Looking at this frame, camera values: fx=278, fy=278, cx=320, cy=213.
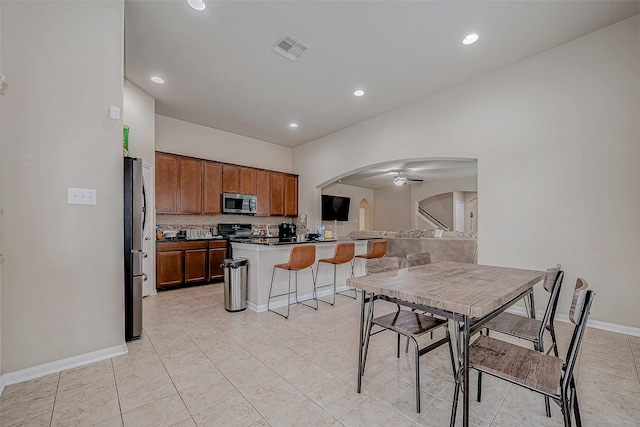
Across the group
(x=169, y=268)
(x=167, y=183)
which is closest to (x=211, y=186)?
(x=167, y=183)

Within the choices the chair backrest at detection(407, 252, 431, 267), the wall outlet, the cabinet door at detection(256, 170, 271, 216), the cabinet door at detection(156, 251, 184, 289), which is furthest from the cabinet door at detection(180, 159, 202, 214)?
the chair backrest at detection(407, 252, 431, 267)

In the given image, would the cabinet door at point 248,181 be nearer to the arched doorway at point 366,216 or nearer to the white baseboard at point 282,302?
the white baseboard at point 282,302

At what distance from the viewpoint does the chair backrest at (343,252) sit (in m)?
4.17

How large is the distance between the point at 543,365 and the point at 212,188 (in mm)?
5595

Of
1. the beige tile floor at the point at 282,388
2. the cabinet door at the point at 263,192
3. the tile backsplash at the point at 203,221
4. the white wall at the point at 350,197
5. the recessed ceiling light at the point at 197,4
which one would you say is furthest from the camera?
the white wall at the point at 350,197

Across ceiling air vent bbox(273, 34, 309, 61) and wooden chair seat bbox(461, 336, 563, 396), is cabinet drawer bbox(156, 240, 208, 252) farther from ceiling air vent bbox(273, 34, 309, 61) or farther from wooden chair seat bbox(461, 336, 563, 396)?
wooden chair seat bbox(461, 336, 563, 396)

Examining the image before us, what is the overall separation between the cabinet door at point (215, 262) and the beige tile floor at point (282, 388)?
7.59 feet

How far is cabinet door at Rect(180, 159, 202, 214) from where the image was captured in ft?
17.3

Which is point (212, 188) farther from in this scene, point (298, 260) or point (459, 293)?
point (459, 293)

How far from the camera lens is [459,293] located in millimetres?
1624

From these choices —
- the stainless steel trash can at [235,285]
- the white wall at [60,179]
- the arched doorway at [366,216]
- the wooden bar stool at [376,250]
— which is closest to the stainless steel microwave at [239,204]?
the stainless steel trash can at [235,285]

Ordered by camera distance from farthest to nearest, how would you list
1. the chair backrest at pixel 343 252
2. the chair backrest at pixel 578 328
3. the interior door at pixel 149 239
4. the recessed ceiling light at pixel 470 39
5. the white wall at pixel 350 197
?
the white wall at pixel 350 197, the interior door at pixel 149 239, the chair backrest at pixel 343 252, the recessed ceiling light at pixel 470 39, the chair backrest at pixel 578 328

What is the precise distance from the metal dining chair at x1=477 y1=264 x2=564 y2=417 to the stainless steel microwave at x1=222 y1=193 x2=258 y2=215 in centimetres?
510

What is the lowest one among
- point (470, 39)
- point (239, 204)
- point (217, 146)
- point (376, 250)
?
point (376, 250)
